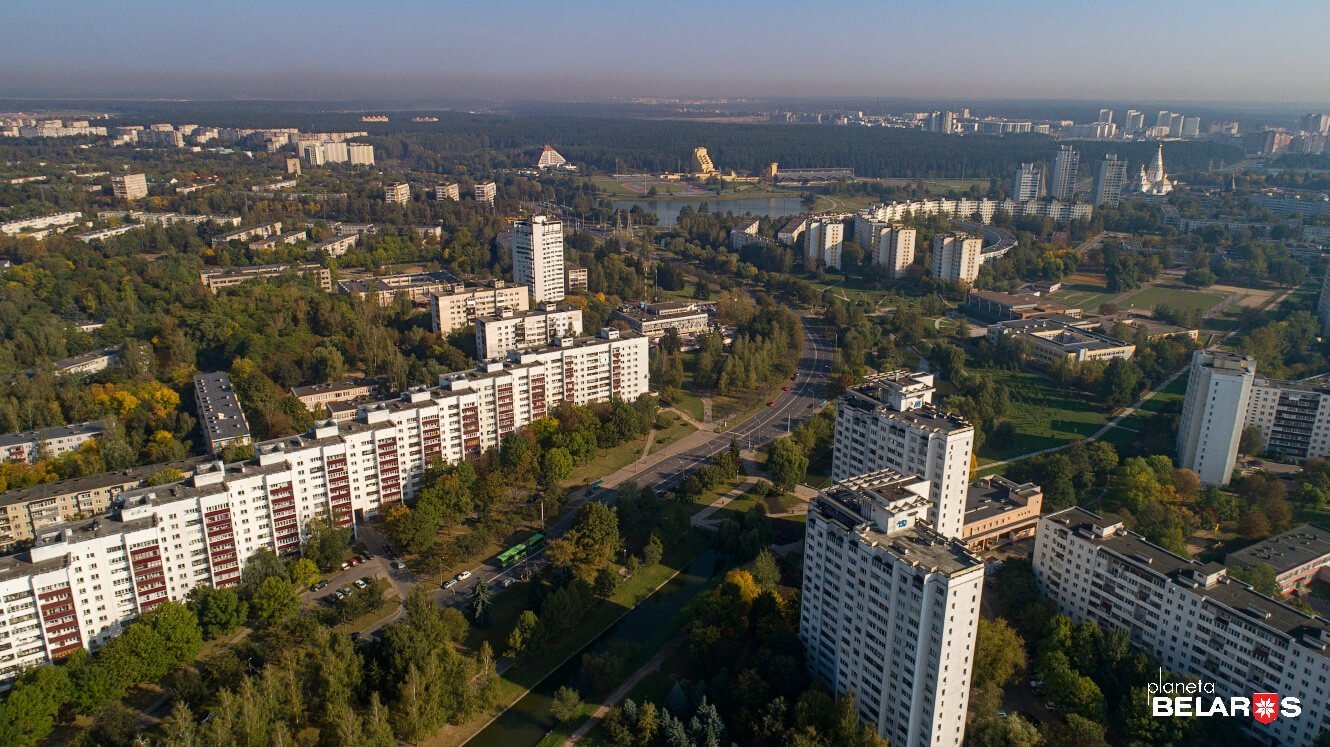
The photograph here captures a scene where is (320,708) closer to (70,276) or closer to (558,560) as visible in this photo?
(558,560)

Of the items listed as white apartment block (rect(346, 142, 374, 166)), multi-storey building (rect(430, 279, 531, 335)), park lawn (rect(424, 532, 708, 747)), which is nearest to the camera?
park lawn (rect(424, 532, 708, 747))

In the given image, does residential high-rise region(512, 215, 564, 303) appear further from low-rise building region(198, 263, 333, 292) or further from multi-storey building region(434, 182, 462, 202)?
multi-storey building region(434, 182, 462, 202)

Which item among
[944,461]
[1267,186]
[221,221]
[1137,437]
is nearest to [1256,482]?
[1137,437]

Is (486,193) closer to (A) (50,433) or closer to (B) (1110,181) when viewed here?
(A) (50,433)

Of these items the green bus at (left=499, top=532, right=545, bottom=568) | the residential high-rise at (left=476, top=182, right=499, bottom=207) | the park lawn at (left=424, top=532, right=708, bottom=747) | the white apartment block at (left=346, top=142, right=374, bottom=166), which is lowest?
the park lawn at (left=424, top=532, right=708, bottom=747)

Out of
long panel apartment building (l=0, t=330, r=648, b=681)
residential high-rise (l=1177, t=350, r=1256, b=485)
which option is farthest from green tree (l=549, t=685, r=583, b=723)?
residential high-rise (l=1177, t=350, r=1256, b=485)

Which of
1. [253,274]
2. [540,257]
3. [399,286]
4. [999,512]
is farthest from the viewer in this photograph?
[399,286]

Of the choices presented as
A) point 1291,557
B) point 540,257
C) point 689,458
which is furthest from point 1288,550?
point 540,257
